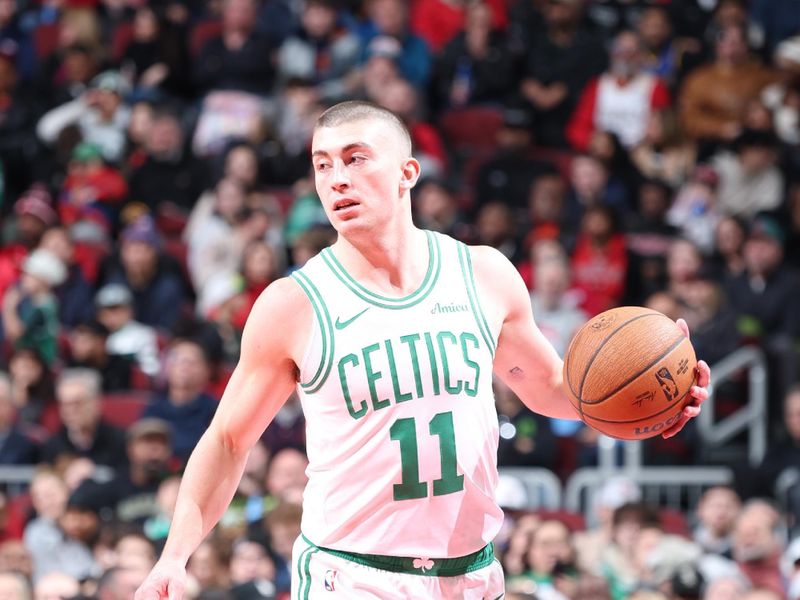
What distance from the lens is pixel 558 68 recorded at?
45.5ft

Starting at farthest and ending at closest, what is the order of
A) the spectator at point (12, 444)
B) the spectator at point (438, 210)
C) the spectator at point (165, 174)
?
the spectator at point (165, 174), the spectator at point (438, 210), the spectator at point (12, 444)

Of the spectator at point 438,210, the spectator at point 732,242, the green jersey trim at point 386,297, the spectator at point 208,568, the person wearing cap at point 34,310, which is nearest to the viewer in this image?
the green jersey trim at point 386,297

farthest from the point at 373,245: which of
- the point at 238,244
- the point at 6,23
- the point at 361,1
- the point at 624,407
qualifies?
the point at 6,23

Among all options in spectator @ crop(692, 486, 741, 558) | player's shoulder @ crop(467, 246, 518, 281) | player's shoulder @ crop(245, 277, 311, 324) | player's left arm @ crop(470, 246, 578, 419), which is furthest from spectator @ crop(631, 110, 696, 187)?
player's shoulder @ crop(245, 277, 311, 324)

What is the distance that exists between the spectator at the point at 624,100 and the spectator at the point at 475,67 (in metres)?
0.90

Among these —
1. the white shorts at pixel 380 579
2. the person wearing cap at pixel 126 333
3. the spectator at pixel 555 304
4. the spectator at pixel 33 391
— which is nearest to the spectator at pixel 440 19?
the spectator at pixel 555 304

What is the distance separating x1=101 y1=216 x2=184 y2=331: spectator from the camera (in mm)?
12125

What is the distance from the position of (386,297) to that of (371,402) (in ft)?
1.14

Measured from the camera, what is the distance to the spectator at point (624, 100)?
1343cm

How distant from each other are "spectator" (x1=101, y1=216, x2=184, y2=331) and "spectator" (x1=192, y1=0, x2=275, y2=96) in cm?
239

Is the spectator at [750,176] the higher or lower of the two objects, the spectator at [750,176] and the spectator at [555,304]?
the higher

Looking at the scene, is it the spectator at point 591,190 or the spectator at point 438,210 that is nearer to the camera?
the spectator at point 438,210

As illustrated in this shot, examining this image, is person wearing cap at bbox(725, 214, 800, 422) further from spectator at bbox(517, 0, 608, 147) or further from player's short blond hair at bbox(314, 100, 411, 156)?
player's short blond hair at bbox(314, 100, 411, 156)

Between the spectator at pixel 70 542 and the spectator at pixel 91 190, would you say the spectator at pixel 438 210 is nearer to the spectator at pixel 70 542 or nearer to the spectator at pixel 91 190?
the spectator at pixel 91 190
